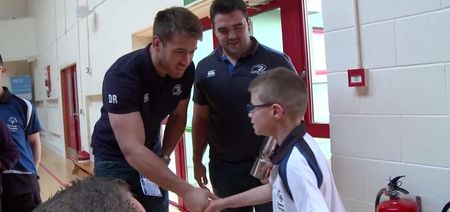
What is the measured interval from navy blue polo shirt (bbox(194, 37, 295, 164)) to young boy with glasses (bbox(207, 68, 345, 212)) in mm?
408

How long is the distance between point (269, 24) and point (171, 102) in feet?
4.22

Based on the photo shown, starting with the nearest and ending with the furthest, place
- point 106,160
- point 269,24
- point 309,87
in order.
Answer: point 106,160 < point 309,87 < point 269,24

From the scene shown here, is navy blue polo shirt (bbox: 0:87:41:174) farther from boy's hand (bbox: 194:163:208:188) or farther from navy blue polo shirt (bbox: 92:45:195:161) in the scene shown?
boy's hand (bbox: 194:163:208:188)

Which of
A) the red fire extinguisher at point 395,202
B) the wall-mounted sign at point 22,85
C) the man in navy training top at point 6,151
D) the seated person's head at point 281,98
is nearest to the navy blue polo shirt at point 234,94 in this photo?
the seated person's head at point 281,98

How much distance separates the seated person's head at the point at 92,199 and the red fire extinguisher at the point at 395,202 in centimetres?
133

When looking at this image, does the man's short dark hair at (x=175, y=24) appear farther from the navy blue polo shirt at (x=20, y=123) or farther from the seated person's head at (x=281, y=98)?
the navy blue polo shirt at (x=20, y=123)

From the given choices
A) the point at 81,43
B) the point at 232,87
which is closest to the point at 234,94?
the point at 232,87

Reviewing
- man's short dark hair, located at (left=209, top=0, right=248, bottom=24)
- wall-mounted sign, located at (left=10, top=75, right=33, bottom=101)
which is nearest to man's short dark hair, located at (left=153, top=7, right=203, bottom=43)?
man's short dark hair, located at (left=209, top=0, right=248, bottom=24)

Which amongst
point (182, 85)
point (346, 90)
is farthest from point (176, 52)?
point (346, 90)

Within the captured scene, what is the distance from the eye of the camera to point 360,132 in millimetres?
1895

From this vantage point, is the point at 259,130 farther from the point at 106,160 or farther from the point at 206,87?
the point at 106,160

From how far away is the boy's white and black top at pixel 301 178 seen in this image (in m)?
1.16

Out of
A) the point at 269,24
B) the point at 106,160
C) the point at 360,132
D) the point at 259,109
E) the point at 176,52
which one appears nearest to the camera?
the point at 259,109

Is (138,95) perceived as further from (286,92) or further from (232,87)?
(286,92)
